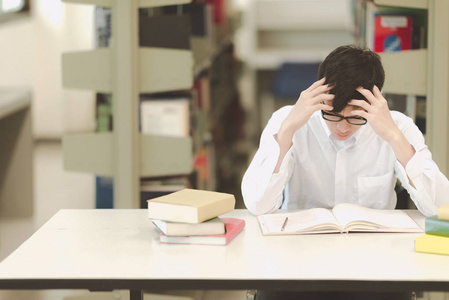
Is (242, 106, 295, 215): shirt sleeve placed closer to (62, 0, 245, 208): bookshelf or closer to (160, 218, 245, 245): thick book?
(160, 218, 245, 245): thick book

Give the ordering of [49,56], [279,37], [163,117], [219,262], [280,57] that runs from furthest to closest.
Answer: [279,37] → [280,57] → [49,56] → [163,117] → [219,262]

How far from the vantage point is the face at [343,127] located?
2.01 metres

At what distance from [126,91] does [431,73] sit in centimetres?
129

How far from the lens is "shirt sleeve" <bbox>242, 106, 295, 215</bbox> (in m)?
2.04

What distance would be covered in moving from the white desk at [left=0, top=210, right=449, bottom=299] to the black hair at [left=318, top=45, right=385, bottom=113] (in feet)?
1.34

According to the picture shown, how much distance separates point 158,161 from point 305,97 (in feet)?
A: 4.04

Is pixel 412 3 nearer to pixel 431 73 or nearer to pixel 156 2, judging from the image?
pixel 431 73

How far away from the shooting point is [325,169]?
2.25 m

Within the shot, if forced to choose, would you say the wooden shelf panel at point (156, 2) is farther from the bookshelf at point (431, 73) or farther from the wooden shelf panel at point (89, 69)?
the bookshelf at point (431, 73)

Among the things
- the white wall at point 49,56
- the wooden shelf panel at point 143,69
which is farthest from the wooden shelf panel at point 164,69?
the white wall at point 49,56

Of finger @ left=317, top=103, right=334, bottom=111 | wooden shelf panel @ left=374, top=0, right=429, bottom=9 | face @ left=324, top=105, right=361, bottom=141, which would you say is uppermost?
wooden shelf panel @ left=374, top=0, right=429, bottom=9

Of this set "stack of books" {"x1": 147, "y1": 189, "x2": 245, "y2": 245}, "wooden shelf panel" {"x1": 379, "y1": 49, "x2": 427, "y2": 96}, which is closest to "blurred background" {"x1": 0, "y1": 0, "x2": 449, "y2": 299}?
"wooden shelf panel" {"x1": 379, "y1": 49, "x2": 427, "y2": 96}

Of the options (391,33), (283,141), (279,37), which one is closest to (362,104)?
(283,141)

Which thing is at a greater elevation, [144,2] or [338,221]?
[144,2]
